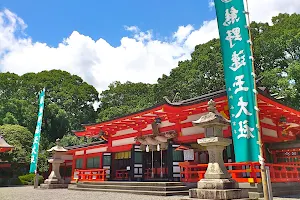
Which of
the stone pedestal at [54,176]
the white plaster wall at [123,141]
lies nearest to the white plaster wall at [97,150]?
the white plaster wall at [123,141]

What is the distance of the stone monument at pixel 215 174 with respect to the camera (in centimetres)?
826

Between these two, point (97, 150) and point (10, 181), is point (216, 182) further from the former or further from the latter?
point (10, 181)

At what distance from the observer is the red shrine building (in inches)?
523

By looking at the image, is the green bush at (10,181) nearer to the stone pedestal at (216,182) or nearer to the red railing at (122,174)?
the red railing at (122,174)

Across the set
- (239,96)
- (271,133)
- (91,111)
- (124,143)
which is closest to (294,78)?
(271,133)

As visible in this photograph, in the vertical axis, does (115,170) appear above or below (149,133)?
below

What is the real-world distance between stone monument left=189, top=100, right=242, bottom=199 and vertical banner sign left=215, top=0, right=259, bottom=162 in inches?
51.1

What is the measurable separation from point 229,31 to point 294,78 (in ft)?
57.3

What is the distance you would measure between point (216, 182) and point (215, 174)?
31 centimetres

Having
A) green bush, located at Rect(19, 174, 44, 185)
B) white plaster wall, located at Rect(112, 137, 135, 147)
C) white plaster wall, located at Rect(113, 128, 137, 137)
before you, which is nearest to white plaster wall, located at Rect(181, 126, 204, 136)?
white plaster wall, located at Rect(113, 128, 137, 137)

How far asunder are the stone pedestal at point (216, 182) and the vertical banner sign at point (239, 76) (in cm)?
145

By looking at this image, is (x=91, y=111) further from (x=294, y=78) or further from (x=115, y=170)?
(x=294, y=78)

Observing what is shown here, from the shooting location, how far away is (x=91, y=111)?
45.2m

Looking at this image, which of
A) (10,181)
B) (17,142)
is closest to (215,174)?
(10,181)
